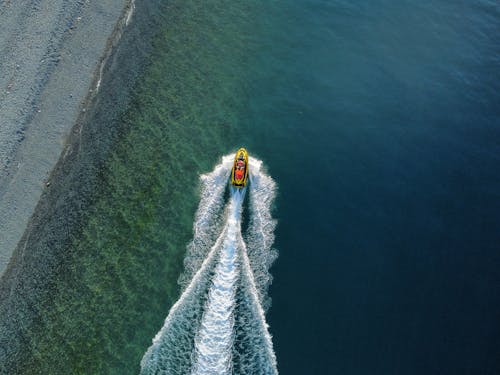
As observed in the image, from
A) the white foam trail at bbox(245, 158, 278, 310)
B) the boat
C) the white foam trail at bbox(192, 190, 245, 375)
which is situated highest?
the boat

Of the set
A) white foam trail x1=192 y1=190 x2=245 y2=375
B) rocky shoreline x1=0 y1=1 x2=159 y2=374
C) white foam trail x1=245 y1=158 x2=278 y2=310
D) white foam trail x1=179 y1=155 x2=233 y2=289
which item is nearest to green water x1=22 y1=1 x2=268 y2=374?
white foam trail x1=179 y1=155 x2=233 y2=289

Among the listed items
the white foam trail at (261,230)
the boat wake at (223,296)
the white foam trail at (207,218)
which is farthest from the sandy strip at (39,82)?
the white foam trail at (261,230)

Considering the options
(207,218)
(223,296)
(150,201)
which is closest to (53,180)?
(150,201)

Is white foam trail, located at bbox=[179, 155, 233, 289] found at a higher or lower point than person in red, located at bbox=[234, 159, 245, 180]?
lower

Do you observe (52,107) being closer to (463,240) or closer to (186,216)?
(186,216)

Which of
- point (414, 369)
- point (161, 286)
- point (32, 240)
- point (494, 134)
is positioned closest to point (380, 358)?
point (414, 369)

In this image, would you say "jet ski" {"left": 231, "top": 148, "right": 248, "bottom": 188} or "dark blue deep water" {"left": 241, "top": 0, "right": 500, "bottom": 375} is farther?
"jet ski" {"left": 231, "top": 148, "right": 248, "bottom": 188}

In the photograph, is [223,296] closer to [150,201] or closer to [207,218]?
[207,218]

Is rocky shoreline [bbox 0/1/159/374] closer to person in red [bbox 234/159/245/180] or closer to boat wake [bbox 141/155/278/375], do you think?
boat wake [bbox 141/155/278/375]

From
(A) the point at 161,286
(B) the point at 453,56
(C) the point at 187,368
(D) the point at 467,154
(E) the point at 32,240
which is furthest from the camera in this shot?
(B) the point at 453,56
